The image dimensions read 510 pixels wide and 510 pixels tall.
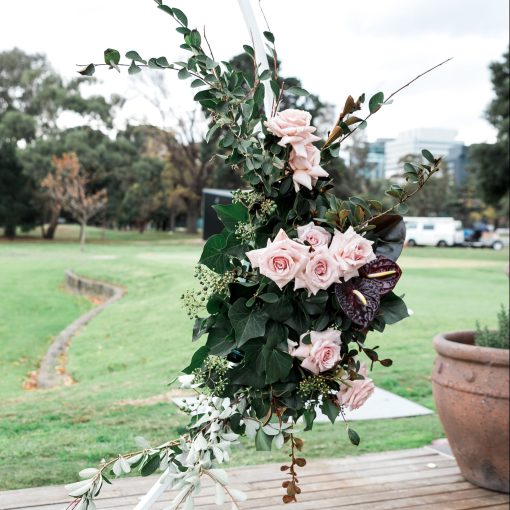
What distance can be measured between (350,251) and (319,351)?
6.9 inches

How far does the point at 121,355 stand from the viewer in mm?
5730

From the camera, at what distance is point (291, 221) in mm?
1179

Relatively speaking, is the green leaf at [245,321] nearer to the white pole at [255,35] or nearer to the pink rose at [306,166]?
the pink rose at [306,166]

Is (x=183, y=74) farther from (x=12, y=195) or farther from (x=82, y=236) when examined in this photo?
(x=82, y=236)

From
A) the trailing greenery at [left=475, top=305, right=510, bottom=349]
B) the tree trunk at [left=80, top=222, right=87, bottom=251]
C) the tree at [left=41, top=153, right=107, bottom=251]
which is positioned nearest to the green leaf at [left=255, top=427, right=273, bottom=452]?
the trailing greenery at [left=475, top=305, right=510, bottom=349]

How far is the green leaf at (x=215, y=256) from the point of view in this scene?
47.3 inches

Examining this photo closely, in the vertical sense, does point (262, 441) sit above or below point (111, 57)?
below

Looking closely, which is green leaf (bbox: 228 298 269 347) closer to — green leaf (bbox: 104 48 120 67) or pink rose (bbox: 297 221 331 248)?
pink rose (bbox: 297 221 331 248)

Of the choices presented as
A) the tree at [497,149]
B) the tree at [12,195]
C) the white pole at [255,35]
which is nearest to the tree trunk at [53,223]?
the tree at [12,195]

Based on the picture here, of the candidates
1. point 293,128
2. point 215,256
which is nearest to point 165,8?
point 293,128

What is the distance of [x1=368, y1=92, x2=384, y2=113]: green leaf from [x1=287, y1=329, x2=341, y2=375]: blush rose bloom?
1.30 feet

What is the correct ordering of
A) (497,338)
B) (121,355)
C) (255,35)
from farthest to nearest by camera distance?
1. (121,355)
2. (497,338)
3. (255,35)

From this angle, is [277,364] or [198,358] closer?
[277,364]

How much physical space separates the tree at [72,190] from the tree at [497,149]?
882 centimetres
